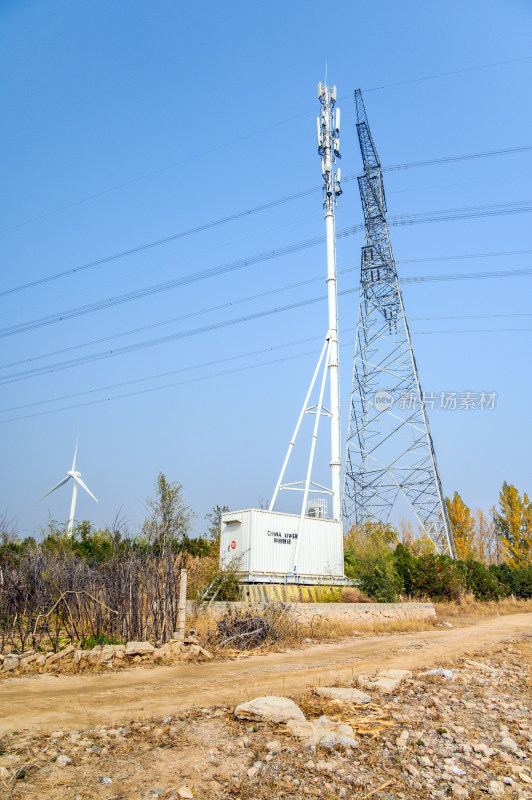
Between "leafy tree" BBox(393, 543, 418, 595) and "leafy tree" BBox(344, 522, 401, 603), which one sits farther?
"leafy tree" BBox(393, 543, 418, 595)

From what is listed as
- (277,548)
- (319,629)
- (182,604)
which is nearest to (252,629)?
(182,604)

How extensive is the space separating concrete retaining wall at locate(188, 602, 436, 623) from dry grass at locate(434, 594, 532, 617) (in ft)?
11.0

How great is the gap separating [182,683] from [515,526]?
5504cm

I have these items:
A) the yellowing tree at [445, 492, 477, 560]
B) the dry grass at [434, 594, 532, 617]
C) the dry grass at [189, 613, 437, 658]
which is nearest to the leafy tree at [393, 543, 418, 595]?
the dry grass at [434, 594, 532, 617]

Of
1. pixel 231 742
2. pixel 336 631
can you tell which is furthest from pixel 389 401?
pixel 231 742

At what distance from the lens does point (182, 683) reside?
931cm

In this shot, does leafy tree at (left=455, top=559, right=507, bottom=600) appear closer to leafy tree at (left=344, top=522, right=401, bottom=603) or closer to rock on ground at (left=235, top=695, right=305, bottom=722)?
leafy tree at (left=344, top=522, right=401, bottom=603)

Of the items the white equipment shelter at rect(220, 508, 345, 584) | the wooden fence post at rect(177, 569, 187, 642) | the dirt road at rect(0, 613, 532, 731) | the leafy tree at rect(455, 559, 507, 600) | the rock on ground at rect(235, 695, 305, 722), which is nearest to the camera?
the rock on ground at rect(235, 695, 305, 722)

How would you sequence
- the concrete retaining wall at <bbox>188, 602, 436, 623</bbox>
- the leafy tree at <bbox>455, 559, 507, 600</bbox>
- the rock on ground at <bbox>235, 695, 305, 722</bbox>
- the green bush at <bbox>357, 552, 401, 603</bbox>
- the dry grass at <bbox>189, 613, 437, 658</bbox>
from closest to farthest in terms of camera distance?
the rock on ground at <bbox>235, 695, 305, 722</bbox>, the dry grass at <bbox>189, 613, 437, 658</bbox>, the concrete retaining wall at <bbox>188, 602, 436, 623</bbox>, the green bush at <bbox>357, 552, 401, 603</bbox>, the leafy tree at <bbox>455, 559, 507, 600</bbox>

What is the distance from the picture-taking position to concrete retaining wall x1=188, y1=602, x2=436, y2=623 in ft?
56.4

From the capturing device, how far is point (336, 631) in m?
17.5

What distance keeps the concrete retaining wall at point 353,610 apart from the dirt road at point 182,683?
9.02 feet

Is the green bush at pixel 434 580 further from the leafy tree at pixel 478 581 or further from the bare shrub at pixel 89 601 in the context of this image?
the bare shrub at pixel 89 601

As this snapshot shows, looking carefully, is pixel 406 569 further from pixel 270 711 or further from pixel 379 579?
pixel 270 711
